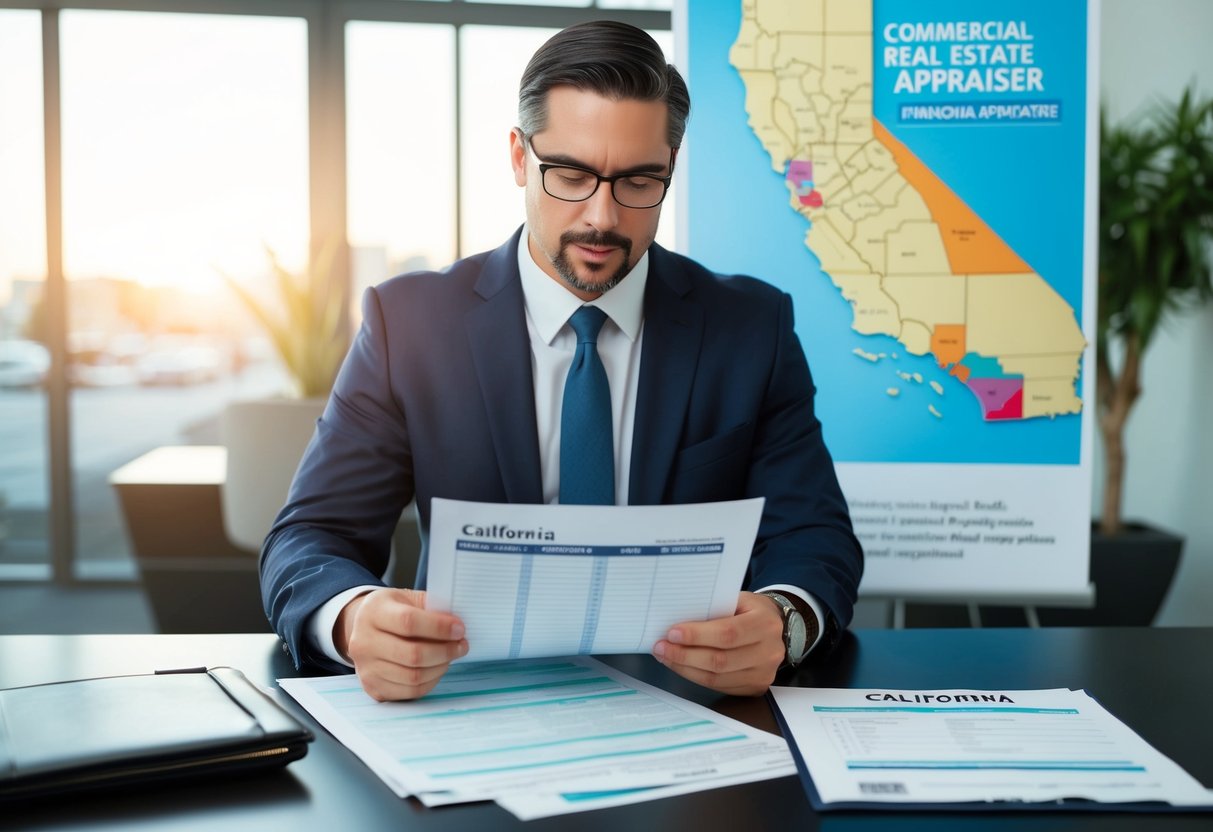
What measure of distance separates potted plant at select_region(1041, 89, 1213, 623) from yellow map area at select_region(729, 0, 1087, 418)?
4.78 feet

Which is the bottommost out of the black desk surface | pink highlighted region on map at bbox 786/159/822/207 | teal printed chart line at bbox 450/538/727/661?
the black desk surface

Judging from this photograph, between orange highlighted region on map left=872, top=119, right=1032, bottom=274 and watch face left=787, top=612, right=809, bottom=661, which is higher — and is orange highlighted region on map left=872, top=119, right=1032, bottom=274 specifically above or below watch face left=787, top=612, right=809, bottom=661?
above

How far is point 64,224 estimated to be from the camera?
4465mm

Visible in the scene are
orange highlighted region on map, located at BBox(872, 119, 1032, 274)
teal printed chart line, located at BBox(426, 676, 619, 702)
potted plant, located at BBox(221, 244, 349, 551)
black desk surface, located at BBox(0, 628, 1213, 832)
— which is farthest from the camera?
potted plant, located at BBox(221, 244, 349, 551)

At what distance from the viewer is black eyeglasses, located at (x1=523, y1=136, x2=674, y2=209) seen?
144 cm

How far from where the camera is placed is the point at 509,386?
1.56 m

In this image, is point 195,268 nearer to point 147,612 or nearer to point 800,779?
point 147,612

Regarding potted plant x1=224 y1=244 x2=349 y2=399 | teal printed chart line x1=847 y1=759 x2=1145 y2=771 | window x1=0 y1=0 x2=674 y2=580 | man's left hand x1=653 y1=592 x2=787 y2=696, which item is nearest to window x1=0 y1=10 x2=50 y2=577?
window x1=0 y1=0 x2=674 y2=580

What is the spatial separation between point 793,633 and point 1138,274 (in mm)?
2697

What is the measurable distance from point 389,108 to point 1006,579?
3306mm

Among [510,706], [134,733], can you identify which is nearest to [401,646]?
[510,706]

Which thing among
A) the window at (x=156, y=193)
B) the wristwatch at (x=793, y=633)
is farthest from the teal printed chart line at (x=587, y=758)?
the window at (x=156, y=193)

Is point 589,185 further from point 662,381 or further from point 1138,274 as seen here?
point 1138,274

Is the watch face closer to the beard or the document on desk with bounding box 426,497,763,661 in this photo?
the document on desk with bounding box 426,497,763,661
